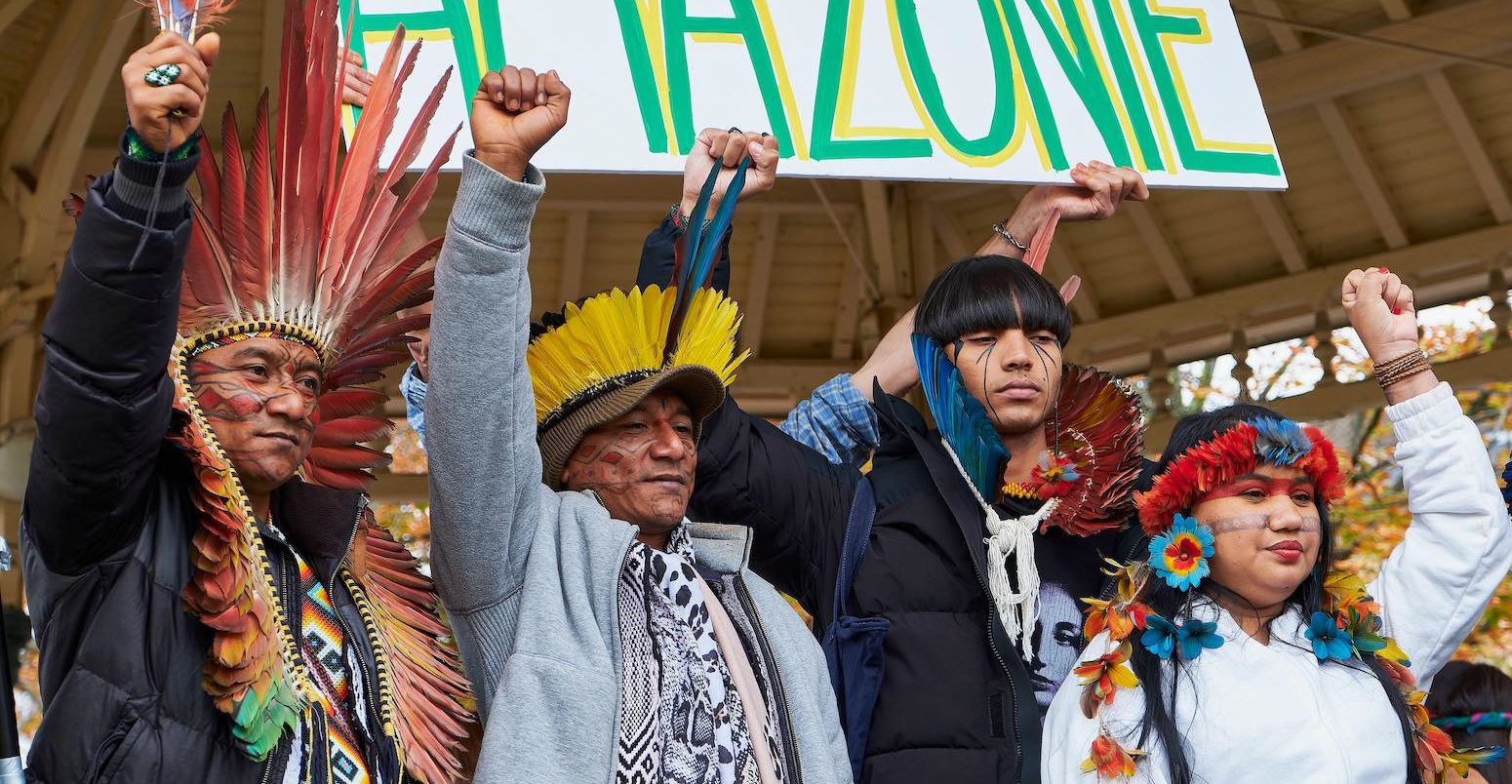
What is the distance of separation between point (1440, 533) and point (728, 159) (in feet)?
3.99

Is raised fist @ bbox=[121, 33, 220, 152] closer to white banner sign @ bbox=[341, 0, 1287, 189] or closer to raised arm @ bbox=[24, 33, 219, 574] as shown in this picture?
raised arm @ bbox=[24, 33, 219, 574]

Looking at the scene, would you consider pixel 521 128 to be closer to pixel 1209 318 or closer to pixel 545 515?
pixel 545 515

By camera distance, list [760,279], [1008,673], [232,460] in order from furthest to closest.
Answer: [760,279], [1008,673], [232,460]

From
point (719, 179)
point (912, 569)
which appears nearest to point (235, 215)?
point (719, 179)

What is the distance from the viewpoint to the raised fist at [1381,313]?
2.69 metres

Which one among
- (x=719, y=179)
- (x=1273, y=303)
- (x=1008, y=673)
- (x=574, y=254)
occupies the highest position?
(x=574, y=254)

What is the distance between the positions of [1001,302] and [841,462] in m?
0.39

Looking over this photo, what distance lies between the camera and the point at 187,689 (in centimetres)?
190

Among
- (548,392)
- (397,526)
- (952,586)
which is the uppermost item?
(397,526)

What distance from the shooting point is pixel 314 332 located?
2.20m

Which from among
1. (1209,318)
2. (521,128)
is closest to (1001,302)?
(521,128)

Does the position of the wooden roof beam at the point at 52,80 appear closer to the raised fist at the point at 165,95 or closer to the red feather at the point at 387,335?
the red feather at the point at 387,335

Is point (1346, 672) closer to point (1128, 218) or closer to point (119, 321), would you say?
point (119, 321)

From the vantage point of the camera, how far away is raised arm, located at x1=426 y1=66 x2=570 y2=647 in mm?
2092
